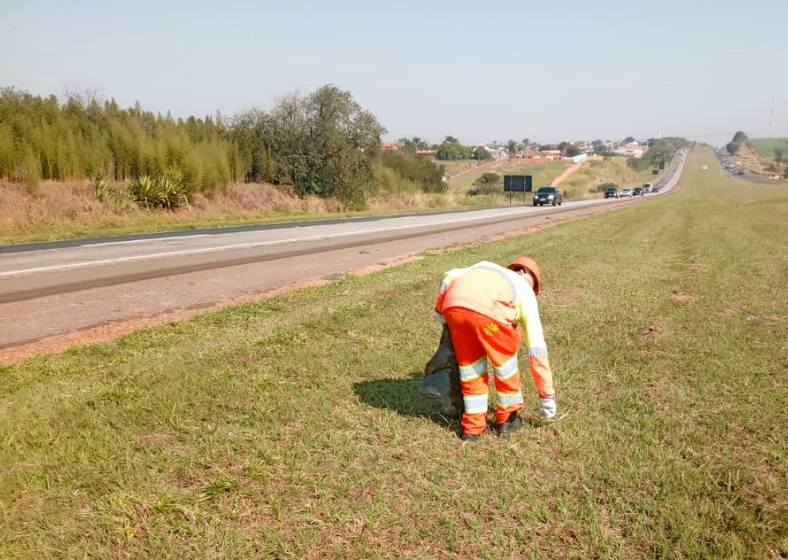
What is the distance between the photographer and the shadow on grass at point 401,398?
412 centimetres

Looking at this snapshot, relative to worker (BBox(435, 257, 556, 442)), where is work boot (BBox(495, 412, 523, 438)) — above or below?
below

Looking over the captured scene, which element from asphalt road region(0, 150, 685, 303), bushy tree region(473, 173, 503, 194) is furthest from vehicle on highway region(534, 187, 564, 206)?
asphalt road region(0, 150, 685, 303)

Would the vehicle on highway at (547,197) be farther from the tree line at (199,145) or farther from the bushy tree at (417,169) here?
the tree line at (199,145)

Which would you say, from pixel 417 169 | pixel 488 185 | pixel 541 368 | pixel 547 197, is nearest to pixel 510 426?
pixel 541 368

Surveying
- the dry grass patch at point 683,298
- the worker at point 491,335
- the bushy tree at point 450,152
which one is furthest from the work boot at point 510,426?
the bushy tree at point 450,152

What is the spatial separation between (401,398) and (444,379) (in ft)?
2.40

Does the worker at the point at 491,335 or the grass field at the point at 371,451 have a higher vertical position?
the worker at the point at 491,335

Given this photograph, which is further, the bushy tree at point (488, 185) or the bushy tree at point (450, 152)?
the bushy tree at point (450, 152)

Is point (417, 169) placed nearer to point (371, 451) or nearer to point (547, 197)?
point (547, 197)

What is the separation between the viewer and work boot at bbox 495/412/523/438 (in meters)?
3.82

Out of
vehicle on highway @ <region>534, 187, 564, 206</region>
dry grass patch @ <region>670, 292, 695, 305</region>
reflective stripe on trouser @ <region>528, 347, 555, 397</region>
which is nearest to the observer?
reflective stripe on trouser @ <region>528, 347, 555, 397</region>

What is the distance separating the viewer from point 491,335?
11.6ft

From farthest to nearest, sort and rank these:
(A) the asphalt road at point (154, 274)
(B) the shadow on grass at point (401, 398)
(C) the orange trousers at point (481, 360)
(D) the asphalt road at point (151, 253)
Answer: (D) the asphalt road at point (151, 253), (A) the asphalt road at point (154, 274), (B) the shadow on grass at point (401, 398), (C) the orange trousers at point (481, 360)

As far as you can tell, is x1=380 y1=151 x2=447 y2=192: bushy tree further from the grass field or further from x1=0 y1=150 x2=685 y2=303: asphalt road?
the grass field
